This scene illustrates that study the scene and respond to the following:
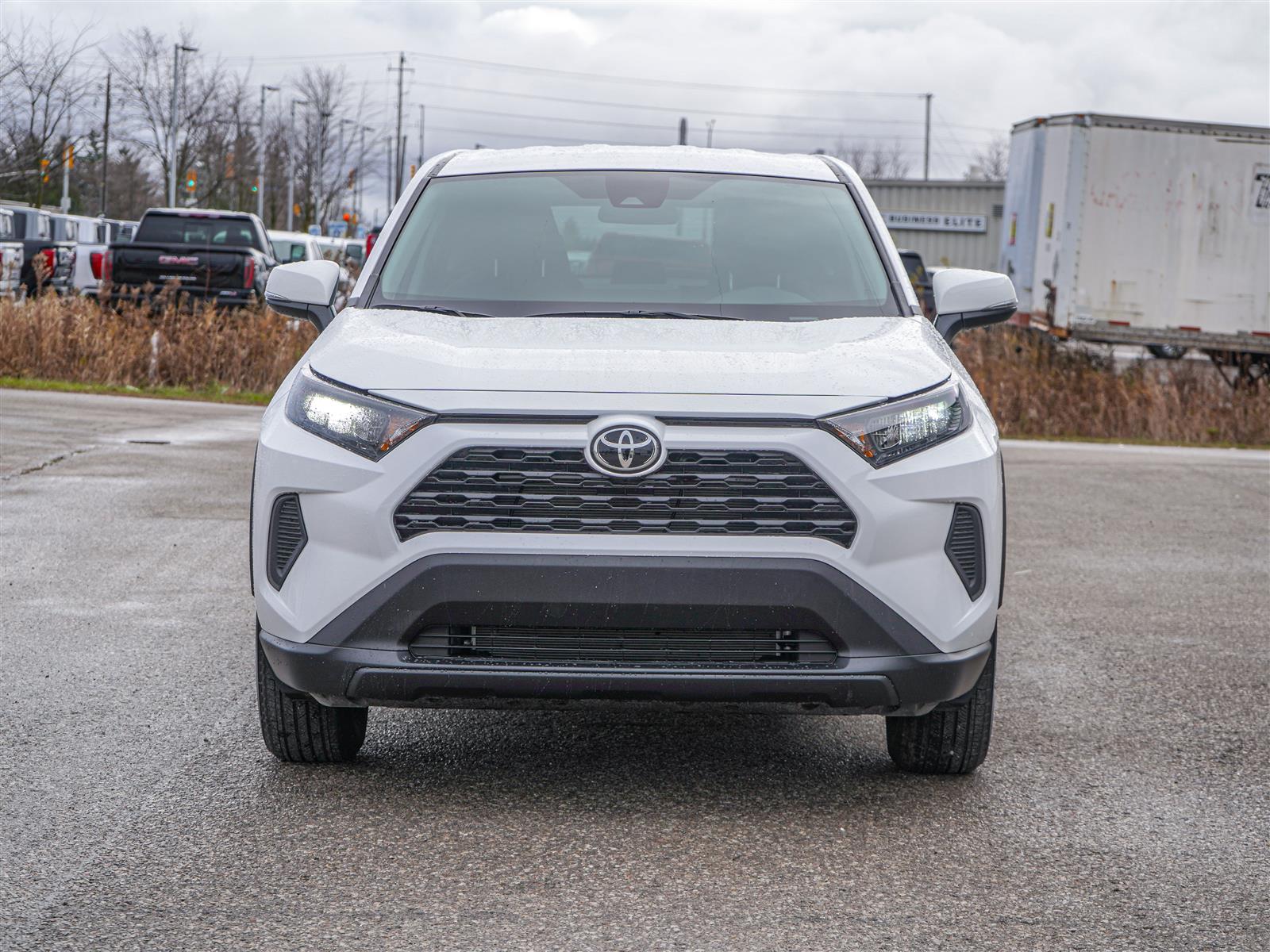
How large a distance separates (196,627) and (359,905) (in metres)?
3.04

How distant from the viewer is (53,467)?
10.6 meters

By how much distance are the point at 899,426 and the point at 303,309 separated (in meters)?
2.14

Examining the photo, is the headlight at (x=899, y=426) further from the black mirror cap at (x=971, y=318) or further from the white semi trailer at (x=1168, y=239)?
the white semi trailer at (x=1168, y=239)

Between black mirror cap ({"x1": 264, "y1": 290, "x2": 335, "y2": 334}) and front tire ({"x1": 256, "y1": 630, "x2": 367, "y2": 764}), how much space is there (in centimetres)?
122

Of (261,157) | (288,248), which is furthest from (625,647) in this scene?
(261,157)

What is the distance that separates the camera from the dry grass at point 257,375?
16.4m

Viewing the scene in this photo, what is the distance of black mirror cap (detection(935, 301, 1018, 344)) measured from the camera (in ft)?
16.3

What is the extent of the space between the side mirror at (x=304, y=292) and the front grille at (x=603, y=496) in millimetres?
1353

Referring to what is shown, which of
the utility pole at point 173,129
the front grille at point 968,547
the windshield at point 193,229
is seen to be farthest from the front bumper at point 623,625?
the utility pole at point 173,129

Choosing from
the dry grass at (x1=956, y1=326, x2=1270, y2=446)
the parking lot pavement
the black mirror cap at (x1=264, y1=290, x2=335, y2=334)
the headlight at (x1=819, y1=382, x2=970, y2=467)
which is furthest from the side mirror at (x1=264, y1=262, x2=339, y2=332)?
the dry grass at (x1=956, y1=326, x2=1270, y2=446)

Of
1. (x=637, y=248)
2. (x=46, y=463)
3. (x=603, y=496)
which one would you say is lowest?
(x=46, y=463)

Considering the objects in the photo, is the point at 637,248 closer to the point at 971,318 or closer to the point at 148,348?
the point at 971,318

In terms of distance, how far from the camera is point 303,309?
5.11 m

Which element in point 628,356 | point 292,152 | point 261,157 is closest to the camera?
point 628,356
